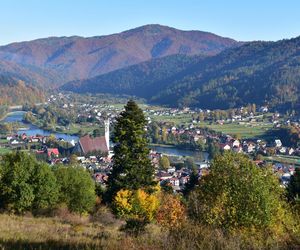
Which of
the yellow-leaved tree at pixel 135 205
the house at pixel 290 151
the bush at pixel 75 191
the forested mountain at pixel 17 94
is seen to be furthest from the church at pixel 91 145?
the forested mountain at pixel 17 94

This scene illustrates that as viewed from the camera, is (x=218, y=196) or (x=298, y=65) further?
(x=298, y=65)

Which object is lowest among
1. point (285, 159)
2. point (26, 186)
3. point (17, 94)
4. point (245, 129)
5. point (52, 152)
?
point (245, 129)

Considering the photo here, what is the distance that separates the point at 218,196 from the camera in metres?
9.59

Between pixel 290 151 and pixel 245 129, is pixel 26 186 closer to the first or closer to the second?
pixel 290 151

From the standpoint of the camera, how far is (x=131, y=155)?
1564 centimetres

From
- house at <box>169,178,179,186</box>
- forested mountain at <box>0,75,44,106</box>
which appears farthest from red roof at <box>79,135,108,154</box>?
forested mountain at <box>0,75,44,106</box>

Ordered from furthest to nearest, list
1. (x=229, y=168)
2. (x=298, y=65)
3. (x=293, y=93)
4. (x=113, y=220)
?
(x=298, y=65)
(x=293, y=93)
(x=113, y=220)
(x=229, y=168)

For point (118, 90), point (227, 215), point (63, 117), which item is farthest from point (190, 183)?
point (118, 90)


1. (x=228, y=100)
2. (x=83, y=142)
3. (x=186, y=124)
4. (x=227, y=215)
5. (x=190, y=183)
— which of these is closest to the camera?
(x=227, y=215)

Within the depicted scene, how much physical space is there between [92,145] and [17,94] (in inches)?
3222

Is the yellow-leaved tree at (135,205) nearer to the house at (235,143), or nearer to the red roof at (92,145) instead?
the red roof at (92,145)

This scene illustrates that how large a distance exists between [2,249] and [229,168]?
6.76 meters

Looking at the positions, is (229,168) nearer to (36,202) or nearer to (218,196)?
(218,196)

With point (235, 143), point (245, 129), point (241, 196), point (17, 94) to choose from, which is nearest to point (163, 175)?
point (235, 143)
